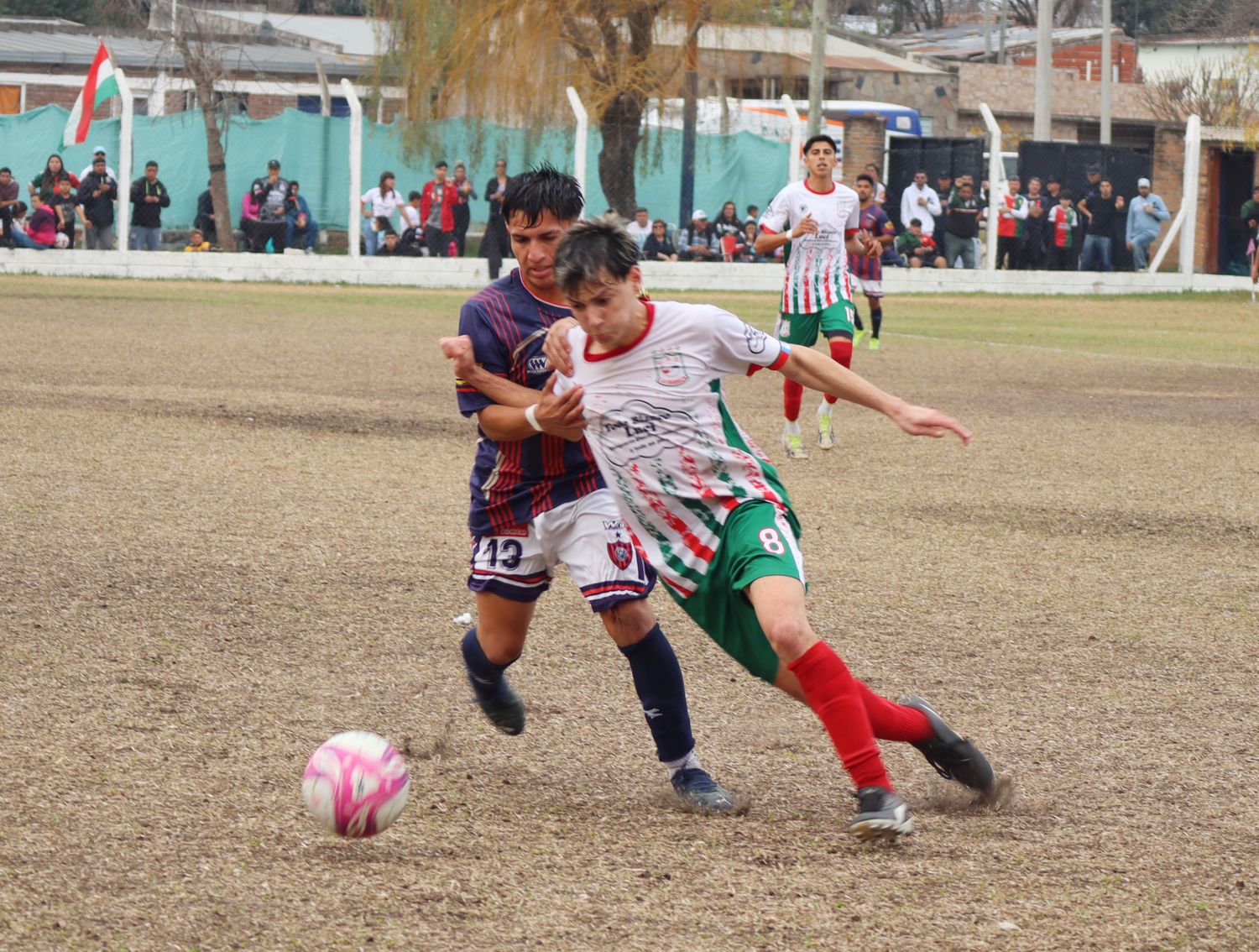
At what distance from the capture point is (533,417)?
172 inches

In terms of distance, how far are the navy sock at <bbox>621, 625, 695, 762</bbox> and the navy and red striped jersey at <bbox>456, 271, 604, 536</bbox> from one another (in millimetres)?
458

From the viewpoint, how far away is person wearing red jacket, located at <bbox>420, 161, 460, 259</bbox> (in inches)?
1091

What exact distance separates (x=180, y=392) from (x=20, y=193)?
607 inches

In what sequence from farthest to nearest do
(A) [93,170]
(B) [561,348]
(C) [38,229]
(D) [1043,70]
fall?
(D) [1043,70] < (C) [38,229] < (A) [93,170] < (B) [561,348]

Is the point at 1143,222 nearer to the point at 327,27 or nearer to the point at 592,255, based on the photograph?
the point at 327,27

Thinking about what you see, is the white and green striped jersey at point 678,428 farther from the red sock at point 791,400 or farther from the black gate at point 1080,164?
the black gate at point 1080,164

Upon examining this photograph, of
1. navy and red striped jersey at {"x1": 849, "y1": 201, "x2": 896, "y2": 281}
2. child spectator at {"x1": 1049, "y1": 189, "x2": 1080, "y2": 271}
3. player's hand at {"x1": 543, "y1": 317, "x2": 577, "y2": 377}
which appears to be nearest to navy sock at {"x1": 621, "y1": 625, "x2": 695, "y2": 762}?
player's hand at {"x1": 543, "y1": 317, "x2": 577, "y2": 377}

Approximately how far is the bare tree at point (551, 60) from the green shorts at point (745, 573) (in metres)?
24.8

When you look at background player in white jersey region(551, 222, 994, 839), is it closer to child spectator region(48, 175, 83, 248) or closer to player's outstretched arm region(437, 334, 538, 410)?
player's outstretched arm region(437, 334, 538, 410)

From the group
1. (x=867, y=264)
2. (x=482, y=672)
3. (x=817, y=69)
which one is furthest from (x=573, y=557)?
(x=817, y=69)

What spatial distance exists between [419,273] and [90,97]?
5618mm

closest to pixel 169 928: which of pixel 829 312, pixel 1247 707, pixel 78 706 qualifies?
pixel 78 706

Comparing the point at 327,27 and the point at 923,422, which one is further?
the point at 327,27

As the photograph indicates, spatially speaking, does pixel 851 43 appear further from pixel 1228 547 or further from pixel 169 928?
pixel 169 928
